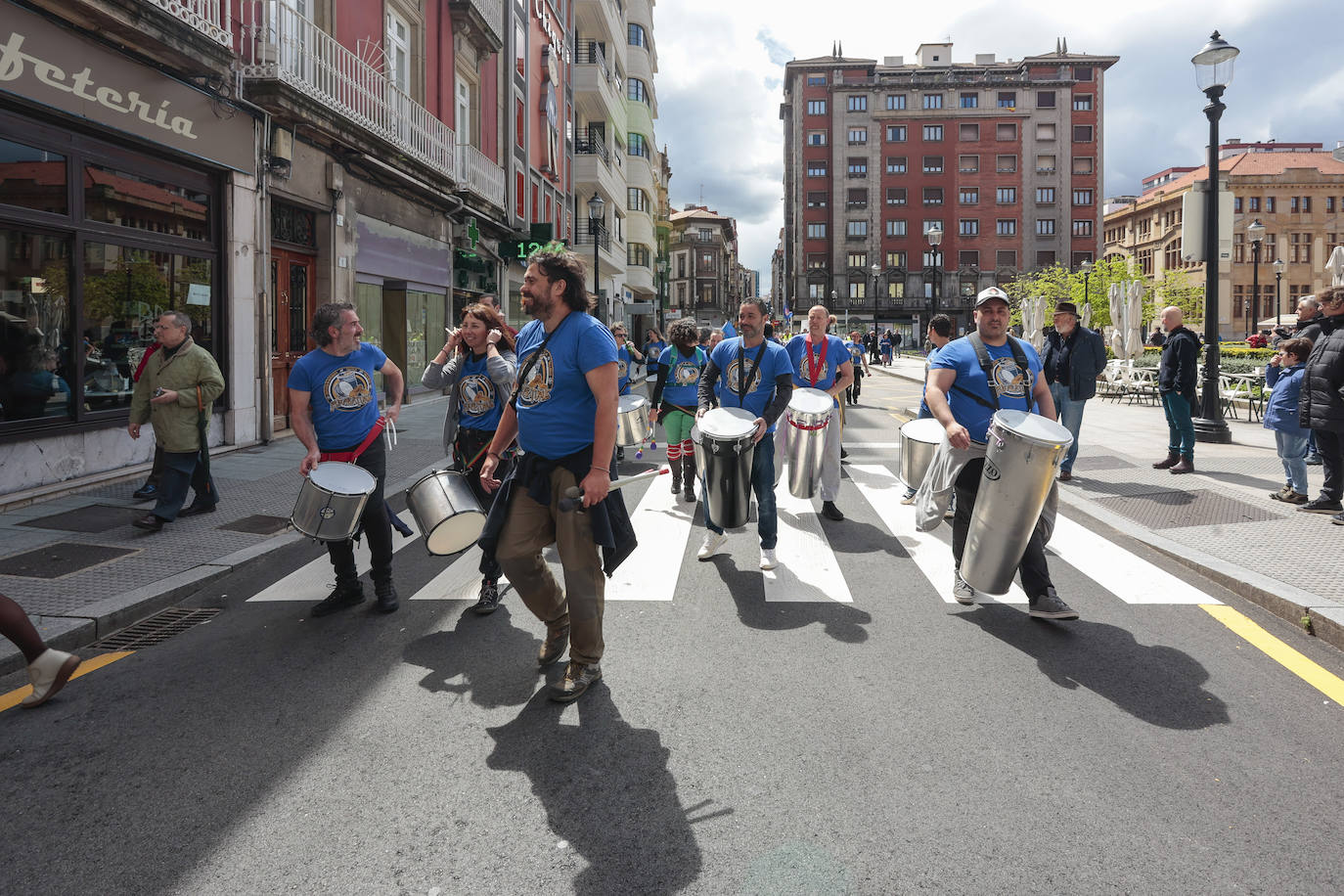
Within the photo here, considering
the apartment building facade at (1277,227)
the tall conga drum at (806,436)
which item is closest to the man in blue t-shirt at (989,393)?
the tall conga drum at (806,436)

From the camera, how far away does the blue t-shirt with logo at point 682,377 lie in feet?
27.2

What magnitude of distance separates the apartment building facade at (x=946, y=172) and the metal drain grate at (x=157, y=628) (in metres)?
80.6

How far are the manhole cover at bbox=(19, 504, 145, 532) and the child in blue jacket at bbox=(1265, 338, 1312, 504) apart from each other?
9.86 metres

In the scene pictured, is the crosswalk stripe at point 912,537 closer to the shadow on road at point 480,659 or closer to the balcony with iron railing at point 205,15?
the shadow on road at point 480,659

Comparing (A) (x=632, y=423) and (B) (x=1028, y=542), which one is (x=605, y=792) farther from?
(A) (x=632, y=423)

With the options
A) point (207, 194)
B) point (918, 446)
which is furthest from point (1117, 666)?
point (207, 194)

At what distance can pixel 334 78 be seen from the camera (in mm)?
13664

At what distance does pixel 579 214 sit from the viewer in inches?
1431

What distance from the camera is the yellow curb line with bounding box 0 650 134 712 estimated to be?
3.83 meters

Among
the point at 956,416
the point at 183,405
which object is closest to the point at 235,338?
the point at 183,405

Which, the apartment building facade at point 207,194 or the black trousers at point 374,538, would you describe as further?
the apartment building facade at point 207,194

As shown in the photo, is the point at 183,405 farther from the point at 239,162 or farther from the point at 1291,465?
the point at 1291,465

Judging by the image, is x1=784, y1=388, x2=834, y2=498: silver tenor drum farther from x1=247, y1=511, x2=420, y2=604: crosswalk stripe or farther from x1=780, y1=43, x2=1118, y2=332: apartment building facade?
x1=780, y1=43, x2=1118, y2=332: apartment building facade

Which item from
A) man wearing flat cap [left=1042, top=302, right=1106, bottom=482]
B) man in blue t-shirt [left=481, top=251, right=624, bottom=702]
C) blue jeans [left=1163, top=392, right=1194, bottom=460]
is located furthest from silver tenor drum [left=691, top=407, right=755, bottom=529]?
blue jeans [left=1163, top=392, right=1194, bottom=460]
